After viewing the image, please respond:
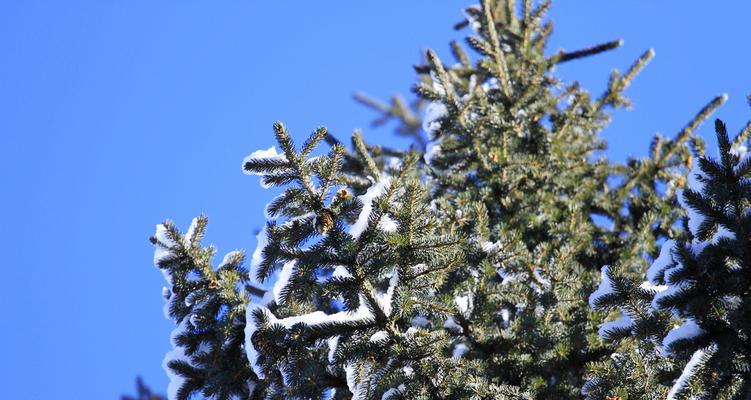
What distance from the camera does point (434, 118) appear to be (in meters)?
7.00

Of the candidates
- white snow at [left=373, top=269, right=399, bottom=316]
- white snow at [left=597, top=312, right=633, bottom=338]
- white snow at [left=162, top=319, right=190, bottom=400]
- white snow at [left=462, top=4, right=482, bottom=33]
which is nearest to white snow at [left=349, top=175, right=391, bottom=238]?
white snow at [left=373, top=269, right=399, bottom=316]

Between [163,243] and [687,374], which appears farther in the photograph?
[163,243]

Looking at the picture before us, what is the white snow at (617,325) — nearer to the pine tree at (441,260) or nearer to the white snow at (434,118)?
the pine tree at (441,260)

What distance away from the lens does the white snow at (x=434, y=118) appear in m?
6.98

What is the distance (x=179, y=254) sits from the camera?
5113 mm

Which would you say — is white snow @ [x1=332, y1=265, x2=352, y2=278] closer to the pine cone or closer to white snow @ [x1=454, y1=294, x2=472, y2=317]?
the pine cone

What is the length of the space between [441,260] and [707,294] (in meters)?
1.32

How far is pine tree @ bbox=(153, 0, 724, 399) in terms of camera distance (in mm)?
4141

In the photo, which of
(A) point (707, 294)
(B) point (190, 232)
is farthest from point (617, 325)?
(B) point (190, 232)

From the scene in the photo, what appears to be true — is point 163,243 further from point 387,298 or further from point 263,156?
point 387,298

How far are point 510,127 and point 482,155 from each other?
19.5 inches

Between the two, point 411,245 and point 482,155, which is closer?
point 411,245

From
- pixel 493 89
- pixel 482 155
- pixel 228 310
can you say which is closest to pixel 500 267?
pixel 482 155

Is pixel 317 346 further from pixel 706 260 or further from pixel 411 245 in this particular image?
pixel 706 260
